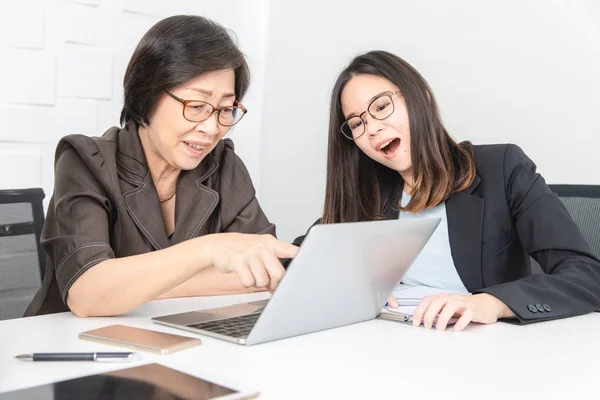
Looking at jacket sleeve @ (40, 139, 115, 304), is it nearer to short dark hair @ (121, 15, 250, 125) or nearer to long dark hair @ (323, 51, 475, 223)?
short dark hair @ (121, 15, 250, 125)

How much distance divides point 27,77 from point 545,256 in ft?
6.50

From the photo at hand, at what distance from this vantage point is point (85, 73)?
2.75m

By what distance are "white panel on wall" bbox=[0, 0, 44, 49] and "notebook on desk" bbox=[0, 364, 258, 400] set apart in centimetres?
209

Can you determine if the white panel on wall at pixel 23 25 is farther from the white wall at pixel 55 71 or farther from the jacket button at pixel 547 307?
the jacket button at pixel 547 307

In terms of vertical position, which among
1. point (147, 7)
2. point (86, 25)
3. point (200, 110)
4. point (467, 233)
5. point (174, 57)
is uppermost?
point (147, 7)

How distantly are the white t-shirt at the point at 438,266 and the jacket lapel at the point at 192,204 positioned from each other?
53 centimetres

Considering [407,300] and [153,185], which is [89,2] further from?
[407,300]

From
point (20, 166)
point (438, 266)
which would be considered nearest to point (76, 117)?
point (20, 166)

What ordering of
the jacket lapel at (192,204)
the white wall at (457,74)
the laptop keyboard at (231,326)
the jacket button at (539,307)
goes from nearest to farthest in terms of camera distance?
the laptop keyboard at (231,326), the jacket button at (539,307), the jacket lapel at (192,204), the white wall at (457,74)

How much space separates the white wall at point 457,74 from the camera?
2262mm

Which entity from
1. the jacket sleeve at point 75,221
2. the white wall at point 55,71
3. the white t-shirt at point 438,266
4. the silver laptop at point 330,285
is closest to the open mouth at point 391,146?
the white t-shirt at point 438,266

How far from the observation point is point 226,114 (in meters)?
1.63

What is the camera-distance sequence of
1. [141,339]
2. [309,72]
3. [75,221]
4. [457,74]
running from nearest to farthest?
1. [141,339]
2. [75,221]
3. [457,74]
4. [309,72]

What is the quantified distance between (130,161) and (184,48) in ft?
0.95
